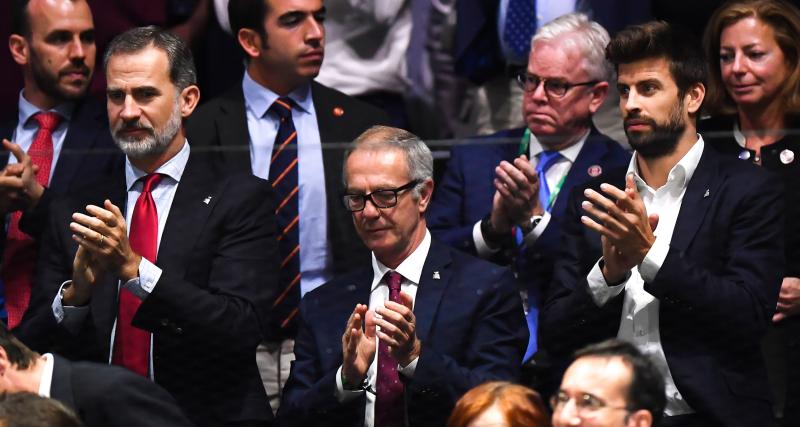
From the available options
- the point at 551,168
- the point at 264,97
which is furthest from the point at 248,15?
Answer: the point at 551,168

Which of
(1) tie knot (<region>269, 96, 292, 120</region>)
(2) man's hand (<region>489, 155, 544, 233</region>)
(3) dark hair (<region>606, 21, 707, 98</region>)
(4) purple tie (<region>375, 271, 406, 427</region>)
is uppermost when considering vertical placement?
(3) dark hair (<region>606, 21, 707, 98</region>)

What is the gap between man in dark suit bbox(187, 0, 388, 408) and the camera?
362cm

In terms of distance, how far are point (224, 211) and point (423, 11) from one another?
1.07 metres

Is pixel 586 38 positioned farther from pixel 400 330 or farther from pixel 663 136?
pixel 400 330

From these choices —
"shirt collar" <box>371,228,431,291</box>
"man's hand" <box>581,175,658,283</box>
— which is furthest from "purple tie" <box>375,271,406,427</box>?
"man's hand" <box>581,175,658,283</box>

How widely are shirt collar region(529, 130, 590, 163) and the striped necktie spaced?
1.76ft

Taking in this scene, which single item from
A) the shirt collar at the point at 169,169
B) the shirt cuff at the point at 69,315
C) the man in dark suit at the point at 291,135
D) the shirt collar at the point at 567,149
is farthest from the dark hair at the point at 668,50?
the shirt cuff at the point at 69,315

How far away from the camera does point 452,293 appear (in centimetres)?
336

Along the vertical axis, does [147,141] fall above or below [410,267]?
above

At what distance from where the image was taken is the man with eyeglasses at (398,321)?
3203 millimetres

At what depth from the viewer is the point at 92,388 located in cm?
312

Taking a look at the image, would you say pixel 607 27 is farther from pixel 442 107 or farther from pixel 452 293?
pixel 452 293

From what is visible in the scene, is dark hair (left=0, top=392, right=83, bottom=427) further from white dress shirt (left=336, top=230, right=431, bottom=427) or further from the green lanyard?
the green lanyard

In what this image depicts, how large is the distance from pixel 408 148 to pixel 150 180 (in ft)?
1.86
